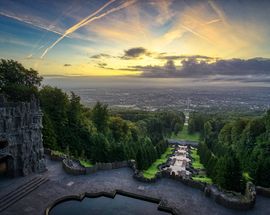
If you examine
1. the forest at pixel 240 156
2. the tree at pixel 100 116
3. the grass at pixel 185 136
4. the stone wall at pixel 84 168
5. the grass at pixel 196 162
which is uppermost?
the tree at pixel 100 116

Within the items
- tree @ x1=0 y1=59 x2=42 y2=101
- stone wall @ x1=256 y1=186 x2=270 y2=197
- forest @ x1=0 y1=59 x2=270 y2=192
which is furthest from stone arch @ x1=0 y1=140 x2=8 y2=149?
stone wall @ x1=256 y1=186 x2=270 y2=197

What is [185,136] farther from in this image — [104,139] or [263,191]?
[263,191]

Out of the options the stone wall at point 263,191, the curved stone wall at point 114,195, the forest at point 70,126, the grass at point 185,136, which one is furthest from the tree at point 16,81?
the grass at point 185,136

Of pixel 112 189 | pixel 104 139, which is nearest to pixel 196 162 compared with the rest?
pixel 104 139

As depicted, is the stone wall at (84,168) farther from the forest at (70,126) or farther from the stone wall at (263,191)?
the stone wall at (263,191)

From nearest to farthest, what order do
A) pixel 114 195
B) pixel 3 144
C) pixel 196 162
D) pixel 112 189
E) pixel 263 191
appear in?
1. pixel 114 195
2. pixel 263 191
3. pixel 112 189
4. pixel 3 144
5. pixel 196 162

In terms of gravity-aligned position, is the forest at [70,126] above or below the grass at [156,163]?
above

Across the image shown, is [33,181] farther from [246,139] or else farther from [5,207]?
[246,139]
